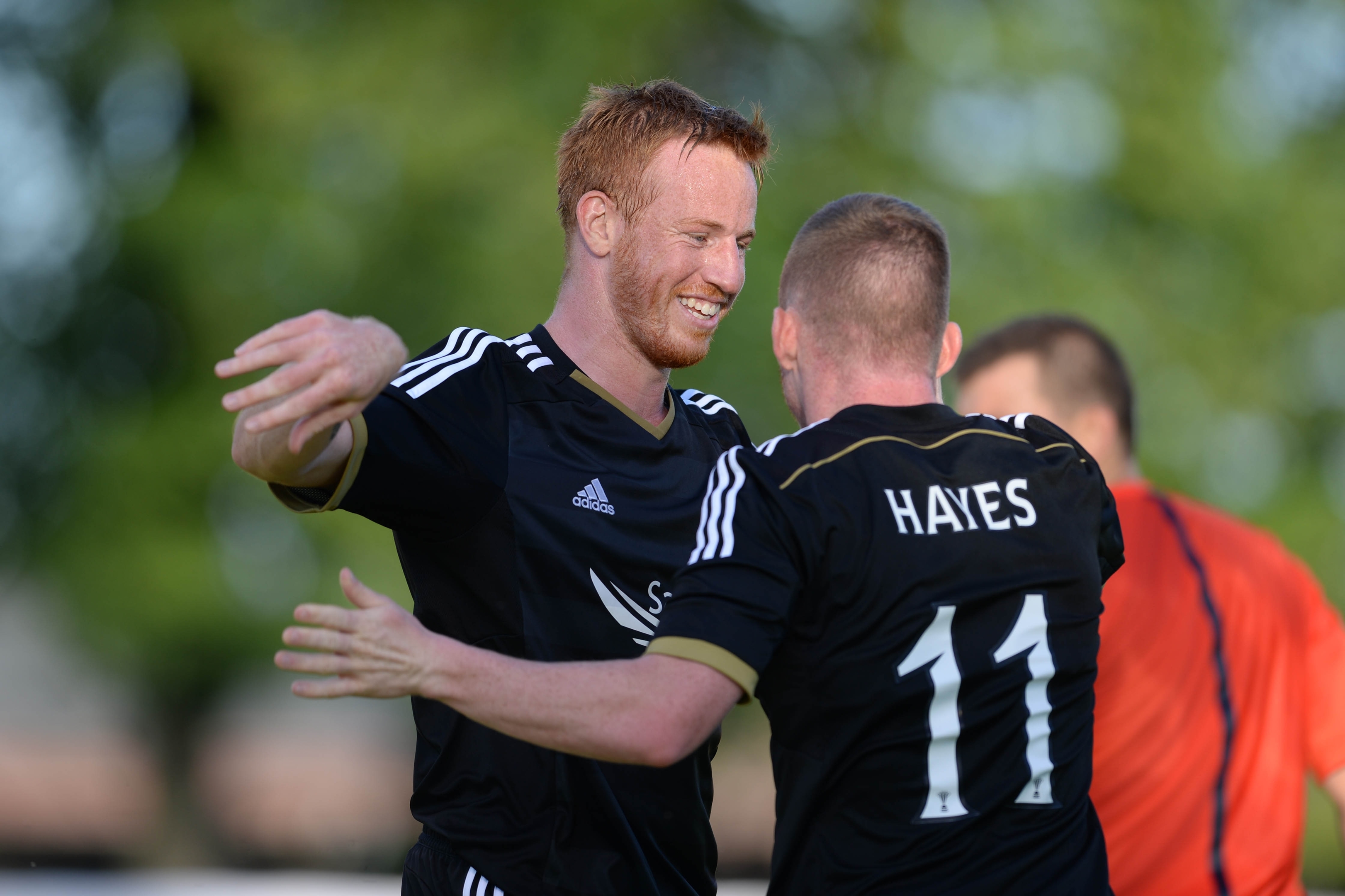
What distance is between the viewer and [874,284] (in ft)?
8.52

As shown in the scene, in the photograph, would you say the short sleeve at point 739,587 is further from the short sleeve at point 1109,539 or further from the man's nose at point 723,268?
the man's nose at point 723,268

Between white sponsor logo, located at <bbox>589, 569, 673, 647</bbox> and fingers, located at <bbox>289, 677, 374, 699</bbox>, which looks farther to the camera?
white sponsor logo, located at <bbox>589, 569, 673, 647</bbox>

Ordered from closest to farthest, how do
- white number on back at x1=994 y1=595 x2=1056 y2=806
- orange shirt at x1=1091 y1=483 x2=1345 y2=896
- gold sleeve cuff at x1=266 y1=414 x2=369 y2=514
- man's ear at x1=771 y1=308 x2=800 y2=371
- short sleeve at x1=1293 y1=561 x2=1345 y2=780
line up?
white number on back at x1=994 y1=595 x2=1056 y2=806 < gold sleeve cuff at x1=266 y1=414 x2=369 y2=514 < man's ear at x1=771 y1=308 x2=800 y2=371 < orange shirt at x1=1091 y1=483 x2=1345 y2=896 < short sleeve at x1=1293 y1=561 x2=1345 y2=780

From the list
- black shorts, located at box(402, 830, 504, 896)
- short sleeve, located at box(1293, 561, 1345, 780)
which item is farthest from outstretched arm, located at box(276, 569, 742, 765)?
short sleeve, located at box(1293, 561, 1345, 780)

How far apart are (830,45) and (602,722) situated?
30.1 ft

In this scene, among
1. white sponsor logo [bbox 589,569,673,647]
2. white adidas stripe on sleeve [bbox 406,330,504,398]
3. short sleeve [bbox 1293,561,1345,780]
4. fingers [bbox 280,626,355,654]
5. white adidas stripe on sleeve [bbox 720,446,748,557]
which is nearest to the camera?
fingers [bbox 280,626,355,654]

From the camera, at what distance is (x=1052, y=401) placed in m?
4.46

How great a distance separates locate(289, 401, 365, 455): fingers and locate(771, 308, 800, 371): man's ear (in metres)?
0.93

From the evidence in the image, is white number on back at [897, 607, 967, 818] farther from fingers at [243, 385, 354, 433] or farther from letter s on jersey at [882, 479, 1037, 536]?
fingers at [243, 385, 354, 433]

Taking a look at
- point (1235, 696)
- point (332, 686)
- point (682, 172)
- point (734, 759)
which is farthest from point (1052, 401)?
point (734, 759)

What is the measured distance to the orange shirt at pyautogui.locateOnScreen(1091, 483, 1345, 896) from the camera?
11.8 ft

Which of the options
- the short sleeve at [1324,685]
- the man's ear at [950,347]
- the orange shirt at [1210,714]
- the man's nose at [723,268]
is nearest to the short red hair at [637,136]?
the man's nose at [723,268]

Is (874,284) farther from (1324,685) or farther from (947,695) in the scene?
(1324,685)

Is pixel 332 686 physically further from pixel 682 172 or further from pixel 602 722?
pixel 682 172
